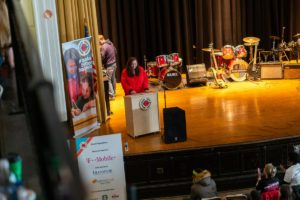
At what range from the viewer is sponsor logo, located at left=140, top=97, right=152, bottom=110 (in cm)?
645

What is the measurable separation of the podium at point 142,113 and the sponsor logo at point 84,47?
2.95ft

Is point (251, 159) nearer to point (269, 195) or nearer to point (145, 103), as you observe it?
point (145, 103)

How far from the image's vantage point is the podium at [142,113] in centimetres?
643

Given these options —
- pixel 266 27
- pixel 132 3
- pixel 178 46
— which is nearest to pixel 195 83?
pixel 178 46

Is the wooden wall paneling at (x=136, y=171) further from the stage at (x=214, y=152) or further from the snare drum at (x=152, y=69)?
the snare drum at (x=152, y=69)

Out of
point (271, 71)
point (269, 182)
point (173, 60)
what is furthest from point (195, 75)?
point (269, 182)

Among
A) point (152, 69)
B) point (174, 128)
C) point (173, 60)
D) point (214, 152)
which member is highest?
point (173, 60)

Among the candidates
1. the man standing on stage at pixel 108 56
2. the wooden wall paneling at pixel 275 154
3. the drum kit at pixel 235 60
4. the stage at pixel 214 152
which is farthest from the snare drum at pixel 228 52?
the wooden wall paneling at pixel 275 154

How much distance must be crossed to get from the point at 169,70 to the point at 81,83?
3.72 metres

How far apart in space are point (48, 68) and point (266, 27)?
8862mm

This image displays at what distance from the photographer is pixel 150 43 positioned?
1295cm

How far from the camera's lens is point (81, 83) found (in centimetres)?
671

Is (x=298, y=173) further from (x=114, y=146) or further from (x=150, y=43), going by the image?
(x=150, y=43)

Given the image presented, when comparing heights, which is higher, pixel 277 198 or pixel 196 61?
pixel 196 61
